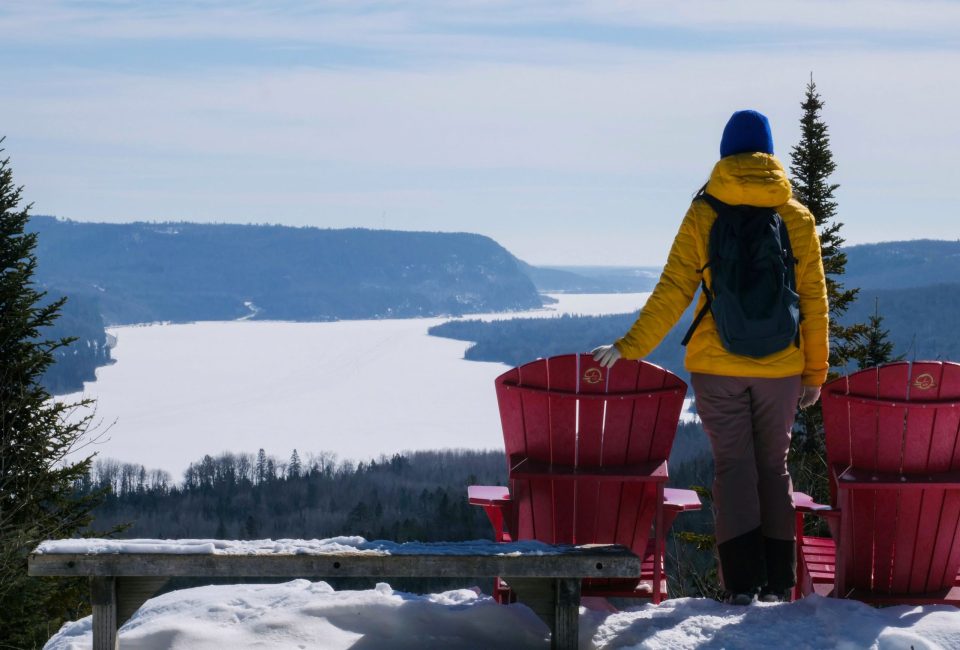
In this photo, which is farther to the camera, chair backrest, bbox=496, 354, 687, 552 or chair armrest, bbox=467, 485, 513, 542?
chair armrest, bbox=467, 485, 513, 542

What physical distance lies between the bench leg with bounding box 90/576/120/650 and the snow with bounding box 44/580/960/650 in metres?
0.21

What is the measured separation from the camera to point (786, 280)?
3.59 metres

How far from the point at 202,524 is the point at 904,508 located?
2344 inches

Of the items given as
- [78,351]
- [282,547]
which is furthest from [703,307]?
[78,351]

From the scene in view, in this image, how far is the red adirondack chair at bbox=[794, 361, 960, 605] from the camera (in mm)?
3826

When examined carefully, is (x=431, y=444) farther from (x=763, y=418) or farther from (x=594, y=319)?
(x=763, y=418)

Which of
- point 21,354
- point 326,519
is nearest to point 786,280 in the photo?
point 21,354

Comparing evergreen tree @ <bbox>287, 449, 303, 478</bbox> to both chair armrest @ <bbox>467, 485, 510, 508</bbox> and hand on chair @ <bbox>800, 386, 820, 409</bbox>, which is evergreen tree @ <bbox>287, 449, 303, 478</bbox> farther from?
hand on chair @ <bbox>800, 386, 820, 409</bbox>

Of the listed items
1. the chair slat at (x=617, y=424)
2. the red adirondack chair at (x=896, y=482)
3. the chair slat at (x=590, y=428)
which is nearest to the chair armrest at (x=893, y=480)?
the red adirondack chair at (x=896, y=482)

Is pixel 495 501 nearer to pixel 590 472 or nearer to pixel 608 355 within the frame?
pixel 590 472

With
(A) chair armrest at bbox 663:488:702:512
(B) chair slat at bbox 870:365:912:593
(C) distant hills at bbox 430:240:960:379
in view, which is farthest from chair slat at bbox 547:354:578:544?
(C) distant hills at bbox 430:240:960:379

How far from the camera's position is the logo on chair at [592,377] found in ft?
13.5

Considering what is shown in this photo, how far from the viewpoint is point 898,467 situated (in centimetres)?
391

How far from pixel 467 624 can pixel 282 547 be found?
76 cm
